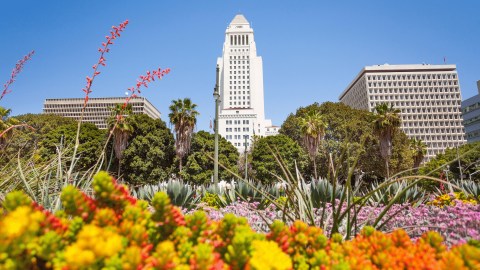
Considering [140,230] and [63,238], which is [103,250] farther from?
[63,238]

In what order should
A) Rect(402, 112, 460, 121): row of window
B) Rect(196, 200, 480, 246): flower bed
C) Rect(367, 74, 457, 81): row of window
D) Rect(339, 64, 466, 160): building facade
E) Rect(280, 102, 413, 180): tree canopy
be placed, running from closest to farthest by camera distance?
1. Rect(196, 200, 480, 246): flower bed
2. Rect(280, 102, 413, 180): tree canopy
3. Rect(339, 64, 466, 160): building facade
4. Rect(402, 112, 460, 121): row of window
5. Rect(367, 74, 457, 81): row of window

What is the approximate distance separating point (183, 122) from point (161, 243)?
2954 cm

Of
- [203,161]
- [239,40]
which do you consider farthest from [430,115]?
[203,161]

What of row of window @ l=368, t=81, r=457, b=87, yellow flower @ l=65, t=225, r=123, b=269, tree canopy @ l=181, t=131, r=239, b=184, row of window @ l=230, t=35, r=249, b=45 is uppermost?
row of window @ l=230, t=35, r=249, b=45

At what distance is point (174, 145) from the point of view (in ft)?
105

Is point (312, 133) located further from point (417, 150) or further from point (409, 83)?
point (409, 83)

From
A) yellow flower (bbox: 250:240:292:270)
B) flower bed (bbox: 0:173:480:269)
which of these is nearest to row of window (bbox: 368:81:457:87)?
flower bed (bbox: 0:173:480:269)

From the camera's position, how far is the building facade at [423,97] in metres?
103

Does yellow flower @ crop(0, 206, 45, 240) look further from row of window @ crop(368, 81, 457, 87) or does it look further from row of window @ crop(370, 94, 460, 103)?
row of window @ crop(368, 81, 457, 87)

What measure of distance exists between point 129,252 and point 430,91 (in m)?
129

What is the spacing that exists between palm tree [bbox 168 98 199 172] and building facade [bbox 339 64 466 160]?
3605 inches

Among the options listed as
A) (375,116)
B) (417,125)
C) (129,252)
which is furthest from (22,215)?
(417,125)

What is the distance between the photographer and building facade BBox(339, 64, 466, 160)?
339 feet

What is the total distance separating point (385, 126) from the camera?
26.5m
